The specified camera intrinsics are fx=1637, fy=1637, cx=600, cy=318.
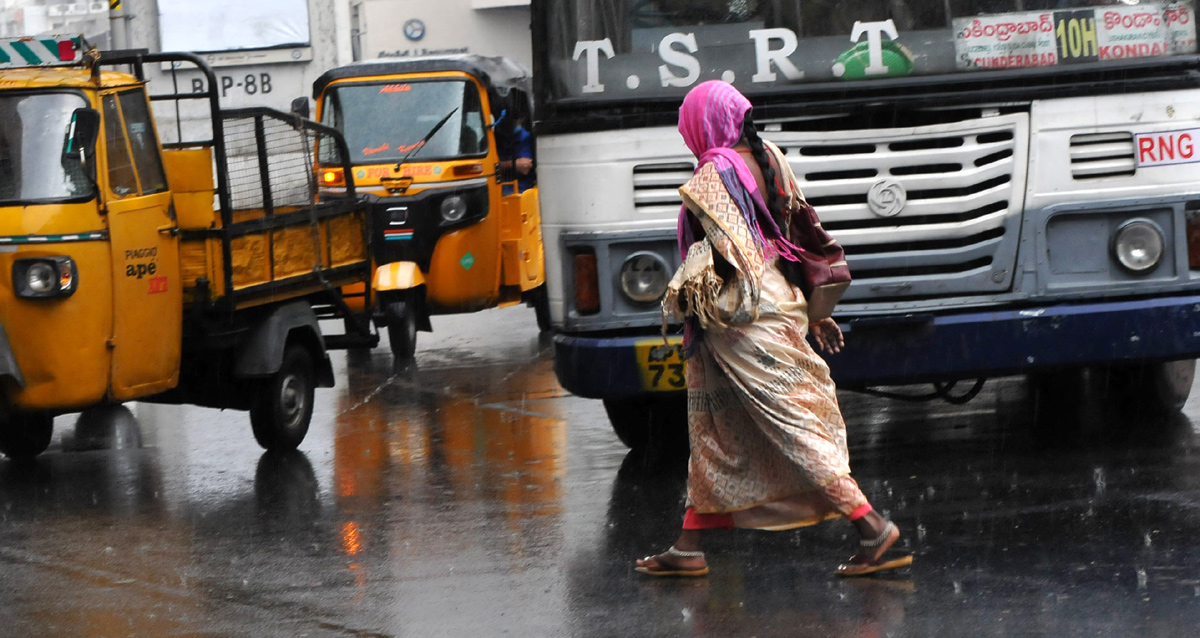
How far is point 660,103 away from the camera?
671cm

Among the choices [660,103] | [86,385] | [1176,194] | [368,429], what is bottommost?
[368,429]

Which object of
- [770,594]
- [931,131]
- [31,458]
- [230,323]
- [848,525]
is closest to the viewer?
[770,594]

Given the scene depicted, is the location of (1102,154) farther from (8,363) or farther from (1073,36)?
(8,363)

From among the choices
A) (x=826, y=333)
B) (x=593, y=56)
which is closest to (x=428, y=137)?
(x=593, y=56)

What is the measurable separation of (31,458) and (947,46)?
17.1ft

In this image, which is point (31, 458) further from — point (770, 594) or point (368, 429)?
point (770, 594)

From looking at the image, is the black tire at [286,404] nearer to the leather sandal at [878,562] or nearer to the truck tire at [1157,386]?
the leather sandal at [878,562]

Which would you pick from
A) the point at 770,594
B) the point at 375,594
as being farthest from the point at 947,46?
the point at 375,594

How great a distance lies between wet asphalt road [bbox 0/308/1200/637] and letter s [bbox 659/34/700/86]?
5.70 feet

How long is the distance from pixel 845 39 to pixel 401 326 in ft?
21.5

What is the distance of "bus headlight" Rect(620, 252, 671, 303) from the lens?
264 inches

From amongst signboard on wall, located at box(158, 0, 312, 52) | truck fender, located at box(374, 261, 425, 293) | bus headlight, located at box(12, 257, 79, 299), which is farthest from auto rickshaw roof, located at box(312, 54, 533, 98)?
signboard on wall, located at box(158, 0, 312, 52)

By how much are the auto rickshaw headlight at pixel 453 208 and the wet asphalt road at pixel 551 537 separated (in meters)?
3.63

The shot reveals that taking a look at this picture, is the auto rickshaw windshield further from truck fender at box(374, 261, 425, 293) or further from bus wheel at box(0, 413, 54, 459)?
truck fender at box(374, 261, 425, 293)
